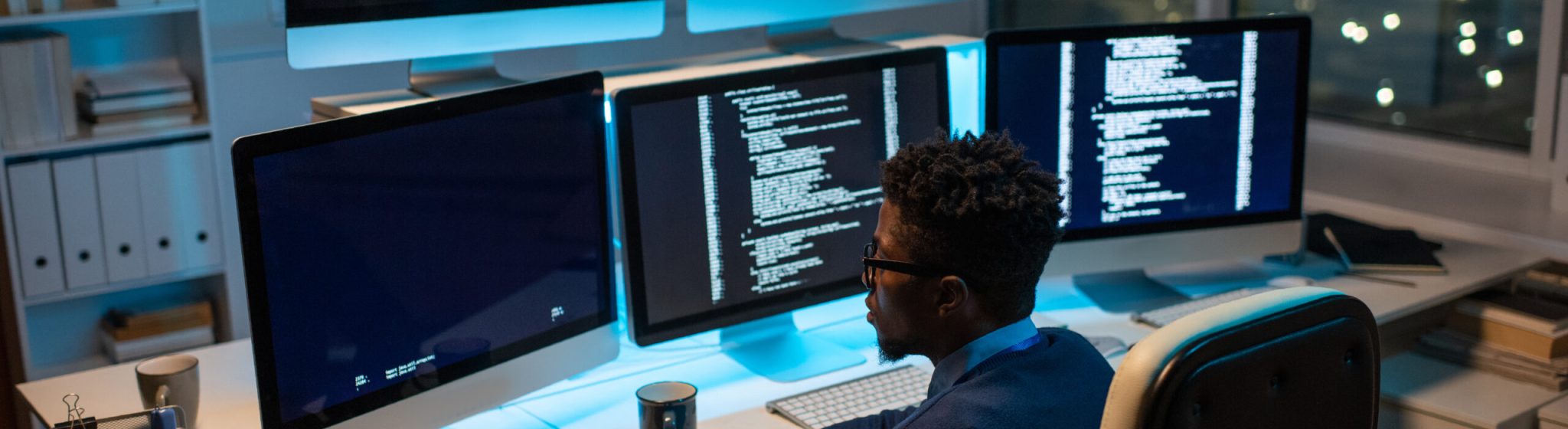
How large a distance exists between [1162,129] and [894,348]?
1057mm

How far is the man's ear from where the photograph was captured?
1.35 meters

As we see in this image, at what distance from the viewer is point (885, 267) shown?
4.61ft

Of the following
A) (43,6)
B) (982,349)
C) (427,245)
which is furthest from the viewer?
(43,6)

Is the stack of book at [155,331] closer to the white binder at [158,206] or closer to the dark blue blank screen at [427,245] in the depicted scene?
the white binder at [158,206]

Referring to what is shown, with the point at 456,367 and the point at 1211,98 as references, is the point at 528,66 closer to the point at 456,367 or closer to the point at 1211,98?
the point at 456,367

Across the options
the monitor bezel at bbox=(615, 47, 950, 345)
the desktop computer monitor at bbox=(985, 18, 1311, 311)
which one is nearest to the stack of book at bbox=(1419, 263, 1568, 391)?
the desktop computer monitor at bbox=(985, 18, 1311, 311)

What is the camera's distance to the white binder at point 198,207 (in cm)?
336

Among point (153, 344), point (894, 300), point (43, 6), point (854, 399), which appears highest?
point (43, 6)

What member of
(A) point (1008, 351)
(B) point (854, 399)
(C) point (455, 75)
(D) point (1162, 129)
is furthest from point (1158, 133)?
(C) point (455, 75)

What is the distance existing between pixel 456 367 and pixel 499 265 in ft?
0.45

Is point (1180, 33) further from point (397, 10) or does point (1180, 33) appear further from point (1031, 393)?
point (397, 10)

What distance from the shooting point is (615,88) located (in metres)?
1.83

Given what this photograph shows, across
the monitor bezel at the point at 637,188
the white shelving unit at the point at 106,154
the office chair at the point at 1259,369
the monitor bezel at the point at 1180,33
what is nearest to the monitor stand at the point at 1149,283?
the monitor bezel at the point at 1180,33

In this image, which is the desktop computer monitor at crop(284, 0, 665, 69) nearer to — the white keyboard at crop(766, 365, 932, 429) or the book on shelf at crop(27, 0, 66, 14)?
the white keyboard at crop(766, 365, 932, 429)
